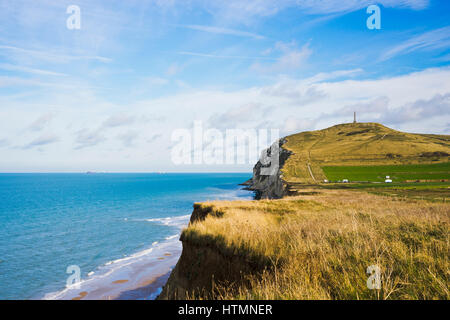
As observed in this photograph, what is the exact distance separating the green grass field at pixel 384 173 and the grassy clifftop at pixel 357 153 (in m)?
4.07

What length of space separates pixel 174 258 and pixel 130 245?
8814 millimetres

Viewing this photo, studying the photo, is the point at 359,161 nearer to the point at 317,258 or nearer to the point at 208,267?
the point at 208,267

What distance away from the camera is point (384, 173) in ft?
243

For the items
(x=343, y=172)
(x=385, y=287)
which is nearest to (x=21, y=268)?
(x=385, y=287)

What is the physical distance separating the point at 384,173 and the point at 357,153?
127 ft

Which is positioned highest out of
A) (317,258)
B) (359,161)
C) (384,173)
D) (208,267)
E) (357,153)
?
(357,153)

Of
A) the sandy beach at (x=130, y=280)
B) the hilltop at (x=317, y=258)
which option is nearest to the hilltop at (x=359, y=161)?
the sandy beach at (x=130, y=280)

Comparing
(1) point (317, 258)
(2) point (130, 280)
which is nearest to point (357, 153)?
(2) point (130, 280)

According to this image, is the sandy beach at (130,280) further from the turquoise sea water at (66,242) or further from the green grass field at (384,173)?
the green grass field at (384,173)

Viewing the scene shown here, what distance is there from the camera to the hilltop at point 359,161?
7362 cm

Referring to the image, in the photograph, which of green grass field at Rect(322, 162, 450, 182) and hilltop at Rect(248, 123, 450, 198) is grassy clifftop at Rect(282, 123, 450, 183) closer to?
hilltop at Rect(248, 123, 450, 198)
